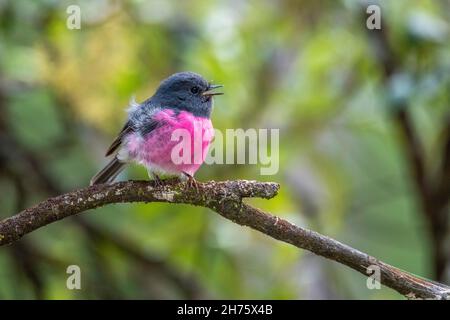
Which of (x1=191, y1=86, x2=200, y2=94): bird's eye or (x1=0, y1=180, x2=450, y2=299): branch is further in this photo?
(x1=191, y1=86, x2=200, y2=94): bird's eye

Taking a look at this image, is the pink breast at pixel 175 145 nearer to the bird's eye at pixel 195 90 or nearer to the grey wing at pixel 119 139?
the grey wing at pixel 119 139

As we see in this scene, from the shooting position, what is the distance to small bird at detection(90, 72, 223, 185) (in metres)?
4.12

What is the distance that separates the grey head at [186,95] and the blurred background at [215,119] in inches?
47.6

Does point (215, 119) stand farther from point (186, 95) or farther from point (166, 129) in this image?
point (166, 129)

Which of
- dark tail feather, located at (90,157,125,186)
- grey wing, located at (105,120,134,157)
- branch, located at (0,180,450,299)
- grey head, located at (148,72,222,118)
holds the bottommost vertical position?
branch, located at (0,180,450,299)

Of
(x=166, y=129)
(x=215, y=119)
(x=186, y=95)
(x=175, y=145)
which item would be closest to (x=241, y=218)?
(x=175, y=145)

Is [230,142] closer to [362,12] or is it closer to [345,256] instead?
[362,12]

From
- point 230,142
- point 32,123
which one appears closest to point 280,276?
point 230,142

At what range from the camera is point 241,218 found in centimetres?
314

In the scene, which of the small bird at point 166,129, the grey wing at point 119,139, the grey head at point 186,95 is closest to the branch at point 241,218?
the small bird at point 166,129

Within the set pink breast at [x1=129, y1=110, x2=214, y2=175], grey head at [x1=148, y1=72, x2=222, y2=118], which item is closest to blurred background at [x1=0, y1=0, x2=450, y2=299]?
grey head at [x1=148, y1=72, x2=222, y2=118]

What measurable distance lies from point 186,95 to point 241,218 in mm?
1494

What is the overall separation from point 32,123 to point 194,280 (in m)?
2.17

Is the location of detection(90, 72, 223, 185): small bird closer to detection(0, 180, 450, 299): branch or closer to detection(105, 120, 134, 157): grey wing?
detection(105, 120, 134, 157): grey wing
